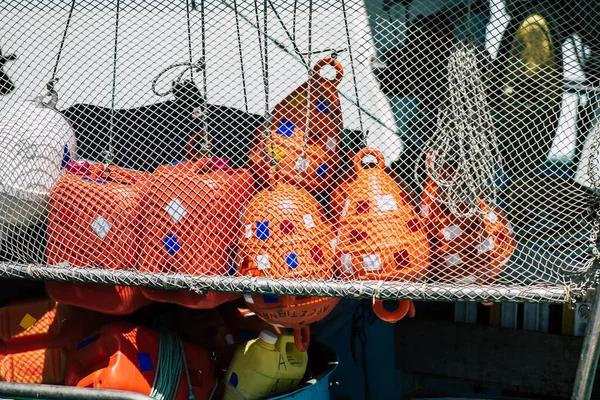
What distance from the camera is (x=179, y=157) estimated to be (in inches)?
108

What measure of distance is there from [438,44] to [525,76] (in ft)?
1.04

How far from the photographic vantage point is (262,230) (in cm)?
240

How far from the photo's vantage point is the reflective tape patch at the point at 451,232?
7.76 feet

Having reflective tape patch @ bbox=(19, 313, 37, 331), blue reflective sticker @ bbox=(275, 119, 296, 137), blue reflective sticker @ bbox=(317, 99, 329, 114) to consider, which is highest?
blue reflective sticker @ bbox=(317, 99, 329, 114)

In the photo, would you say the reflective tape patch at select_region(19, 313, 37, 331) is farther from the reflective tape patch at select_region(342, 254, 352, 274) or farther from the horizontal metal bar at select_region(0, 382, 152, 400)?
the reflective tape patch at select_region(342, 254, 352, 274)

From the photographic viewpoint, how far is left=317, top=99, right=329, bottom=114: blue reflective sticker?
102 inches

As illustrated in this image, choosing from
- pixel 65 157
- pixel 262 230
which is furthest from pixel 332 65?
pixel 65 157

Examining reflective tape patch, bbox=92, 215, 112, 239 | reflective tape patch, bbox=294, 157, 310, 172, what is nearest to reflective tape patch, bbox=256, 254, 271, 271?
reflective tape patch, bbox=294, 157, 310, 172

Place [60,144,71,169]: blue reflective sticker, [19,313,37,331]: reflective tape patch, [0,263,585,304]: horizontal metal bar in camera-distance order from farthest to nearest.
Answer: [19,313,37,331]: reflective tape patch
[60,144,71,169]: blue reflective sticker
[0,263,585,304]: horizontal metal bar

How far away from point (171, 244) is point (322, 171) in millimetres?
587

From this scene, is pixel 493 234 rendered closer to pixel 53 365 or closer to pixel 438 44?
pixel 438 44

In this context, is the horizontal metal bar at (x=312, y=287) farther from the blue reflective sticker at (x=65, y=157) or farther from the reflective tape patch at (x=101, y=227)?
the blue reflective sticker at (x=65, y=157)

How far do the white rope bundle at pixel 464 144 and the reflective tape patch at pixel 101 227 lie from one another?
3.69 ft

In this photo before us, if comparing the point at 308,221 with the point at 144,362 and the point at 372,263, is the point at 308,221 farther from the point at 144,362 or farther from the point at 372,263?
the point at 144,362
